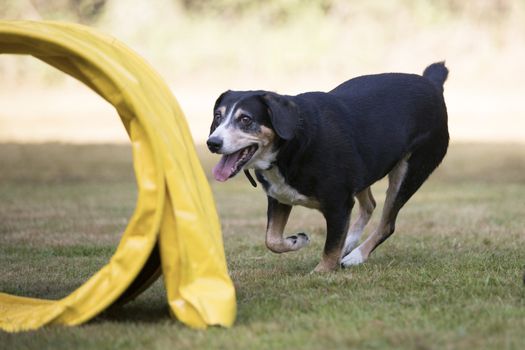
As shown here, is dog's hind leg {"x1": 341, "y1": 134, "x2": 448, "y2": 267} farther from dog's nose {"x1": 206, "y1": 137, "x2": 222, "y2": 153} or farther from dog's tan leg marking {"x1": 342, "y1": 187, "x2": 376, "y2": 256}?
dog's nose {"x1": 206, "y1": 137, "x2": 222, "y2": 153}

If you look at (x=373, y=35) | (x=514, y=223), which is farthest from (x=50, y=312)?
(x=373, y=35)

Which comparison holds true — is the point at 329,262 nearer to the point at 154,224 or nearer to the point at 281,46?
the point at 154,224

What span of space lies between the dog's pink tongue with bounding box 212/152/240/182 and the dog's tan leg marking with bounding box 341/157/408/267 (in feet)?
4.08

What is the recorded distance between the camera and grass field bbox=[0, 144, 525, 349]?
4.24 metres

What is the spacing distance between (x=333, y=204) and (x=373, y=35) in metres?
20.5

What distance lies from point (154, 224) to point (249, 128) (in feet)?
4.70

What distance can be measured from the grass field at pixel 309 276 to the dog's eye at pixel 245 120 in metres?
1.01

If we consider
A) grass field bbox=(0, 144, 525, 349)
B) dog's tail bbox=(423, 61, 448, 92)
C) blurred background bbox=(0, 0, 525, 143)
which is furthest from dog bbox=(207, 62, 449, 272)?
blurred background bbox=(0, 0, 525, 143)

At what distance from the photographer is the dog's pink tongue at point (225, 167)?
569 cm

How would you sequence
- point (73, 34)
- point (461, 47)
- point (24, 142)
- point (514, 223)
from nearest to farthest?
point (73, 34) → point (514, 223) → point (24, 142) → point (461, 47)

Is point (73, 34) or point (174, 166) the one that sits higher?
point (73, 34)

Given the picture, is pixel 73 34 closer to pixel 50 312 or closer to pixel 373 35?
pixel 50 312

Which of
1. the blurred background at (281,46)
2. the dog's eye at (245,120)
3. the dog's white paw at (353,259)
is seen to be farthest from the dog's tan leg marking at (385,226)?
the blurred background at (281,46)

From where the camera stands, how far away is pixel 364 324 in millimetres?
4461
